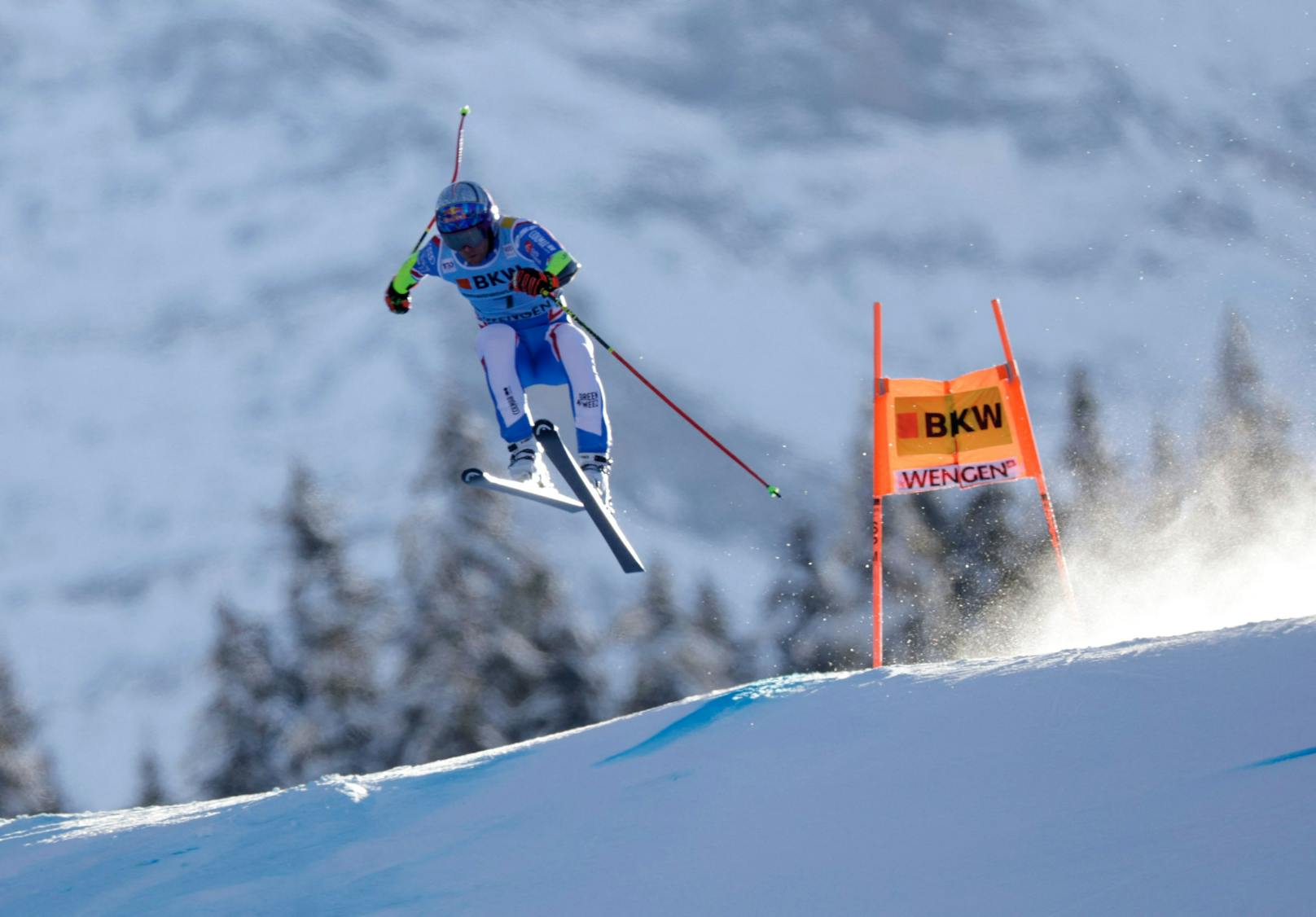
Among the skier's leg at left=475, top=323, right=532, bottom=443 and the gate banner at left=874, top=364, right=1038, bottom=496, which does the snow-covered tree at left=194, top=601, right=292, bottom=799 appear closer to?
the skier's leg at left=475, top=323, right=532, bottom=443

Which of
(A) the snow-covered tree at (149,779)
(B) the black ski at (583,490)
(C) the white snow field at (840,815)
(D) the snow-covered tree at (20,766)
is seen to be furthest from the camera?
(A) the snow-covered tree at (149,779)

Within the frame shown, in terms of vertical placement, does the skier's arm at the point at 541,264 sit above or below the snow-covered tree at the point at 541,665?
above

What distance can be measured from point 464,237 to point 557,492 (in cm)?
153

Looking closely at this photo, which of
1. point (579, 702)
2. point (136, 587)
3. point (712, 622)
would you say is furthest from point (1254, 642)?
point (136, 587)

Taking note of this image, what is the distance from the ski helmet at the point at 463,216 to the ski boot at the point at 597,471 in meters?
1.42

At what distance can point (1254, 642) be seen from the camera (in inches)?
231

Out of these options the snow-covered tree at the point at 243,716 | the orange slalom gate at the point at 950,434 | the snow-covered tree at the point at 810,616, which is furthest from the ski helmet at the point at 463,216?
the snow-covered tree at the point at 810,616

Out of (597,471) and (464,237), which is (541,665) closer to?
(597,471)

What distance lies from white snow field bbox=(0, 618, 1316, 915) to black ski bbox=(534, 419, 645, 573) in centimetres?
177

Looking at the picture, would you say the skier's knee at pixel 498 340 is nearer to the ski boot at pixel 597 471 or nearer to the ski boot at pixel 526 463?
the ski boot at pixel 526 463

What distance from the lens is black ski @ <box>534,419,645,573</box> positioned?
866cm

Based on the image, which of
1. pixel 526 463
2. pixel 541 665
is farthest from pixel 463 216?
pixel 541 665

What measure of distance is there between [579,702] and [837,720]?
11.4 m

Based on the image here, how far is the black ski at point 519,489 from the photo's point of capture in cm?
841
